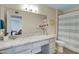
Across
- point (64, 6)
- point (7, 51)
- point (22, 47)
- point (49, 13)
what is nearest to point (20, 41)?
point (22, 47)

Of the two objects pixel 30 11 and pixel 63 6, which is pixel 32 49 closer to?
pixel 30 11

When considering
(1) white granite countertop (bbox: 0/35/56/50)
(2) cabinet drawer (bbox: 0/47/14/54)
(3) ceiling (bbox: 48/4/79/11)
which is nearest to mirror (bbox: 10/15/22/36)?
(1) white granite countertop (bbox: 0/35/56/50)

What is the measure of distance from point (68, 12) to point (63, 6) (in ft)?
0.37

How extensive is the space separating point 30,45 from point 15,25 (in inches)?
13.8

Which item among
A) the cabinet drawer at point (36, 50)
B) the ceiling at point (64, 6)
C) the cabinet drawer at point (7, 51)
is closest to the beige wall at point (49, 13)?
the ceiling at point (64, 6)

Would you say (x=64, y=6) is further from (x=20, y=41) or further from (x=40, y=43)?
(x=20, y=41)

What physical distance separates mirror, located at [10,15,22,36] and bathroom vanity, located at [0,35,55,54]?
11 centimetres

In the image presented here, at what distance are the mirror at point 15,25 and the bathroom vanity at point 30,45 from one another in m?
0.11

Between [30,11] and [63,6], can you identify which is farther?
[30,11]

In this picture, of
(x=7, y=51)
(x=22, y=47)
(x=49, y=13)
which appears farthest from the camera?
(x=49, y=13)

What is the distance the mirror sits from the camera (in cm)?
144

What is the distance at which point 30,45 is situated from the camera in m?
1.51
